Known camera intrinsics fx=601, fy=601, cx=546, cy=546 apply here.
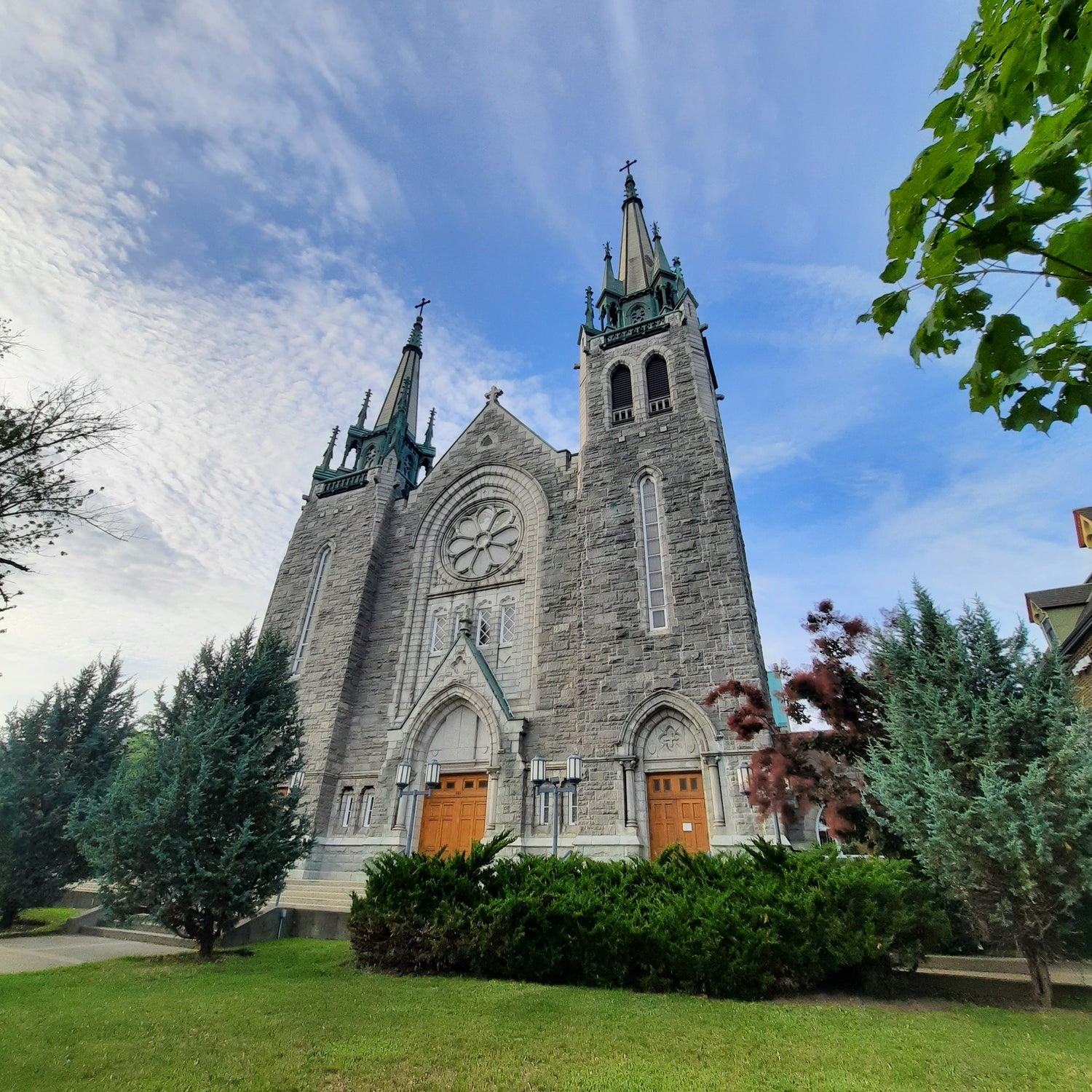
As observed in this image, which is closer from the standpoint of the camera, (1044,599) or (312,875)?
(312,875)

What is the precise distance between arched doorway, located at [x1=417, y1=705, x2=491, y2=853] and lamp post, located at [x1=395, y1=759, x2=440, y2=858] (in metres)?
0.32

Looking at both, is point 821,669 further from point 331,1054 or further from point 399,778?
point 399,778

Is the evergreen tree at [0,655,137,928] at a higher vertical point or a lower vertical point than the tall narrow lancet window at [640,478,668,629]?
lower

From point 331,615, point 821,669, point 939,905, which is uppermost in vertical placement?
point 331,615

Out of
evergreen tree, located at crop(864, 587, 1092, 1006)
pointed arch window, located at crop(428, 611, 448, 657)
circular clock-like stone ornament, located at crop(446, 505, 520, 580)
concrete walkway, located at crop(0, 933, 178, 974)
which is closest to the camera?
evergreen tree, located at crop(864, 587, 1092, 1006)

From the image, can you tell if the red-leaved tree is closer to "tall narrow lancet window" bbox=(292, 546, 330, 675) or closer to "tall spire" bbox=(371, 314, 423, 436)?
"tall narrow lancet window" bbox=(292, 546, 330, 675)

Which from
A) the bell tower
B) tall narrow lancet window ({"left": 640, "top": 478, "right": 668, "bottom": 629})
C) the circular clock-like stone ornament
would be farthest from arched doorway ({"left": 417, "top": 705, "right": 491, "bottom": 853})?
tall narrow lancet window ({"left": 640, "top": 478, "right": 668, "bottom": 629})

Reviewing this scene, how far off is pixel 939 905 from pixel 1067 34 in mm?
8369

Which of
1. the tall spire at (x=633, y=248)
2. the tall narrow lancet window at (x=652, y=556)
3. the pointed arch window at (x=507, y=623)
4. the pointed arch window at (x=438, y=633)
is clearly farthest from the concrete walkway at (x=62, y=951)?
the tall spire at (x=633, y=248)

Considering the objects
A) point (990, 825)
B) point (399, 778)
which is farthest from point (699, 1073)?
point (399, 778)

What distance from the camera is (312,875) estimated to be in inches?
585

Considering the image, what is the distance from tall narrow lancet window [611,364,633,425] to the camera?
18.9m

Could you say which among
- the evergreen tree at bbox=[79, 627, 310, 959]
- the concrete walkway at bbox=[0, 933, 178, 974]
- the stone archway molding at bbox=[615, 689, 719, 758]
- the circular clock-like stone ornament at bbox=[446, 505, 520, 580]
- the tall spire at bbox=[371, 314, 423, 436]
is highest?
the tall spire at bbox=[371, 314, 423, 436]

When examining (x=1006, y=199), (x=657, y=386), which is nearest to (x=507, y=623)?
(x=657, y=386)
